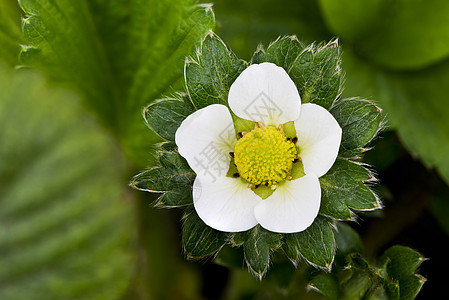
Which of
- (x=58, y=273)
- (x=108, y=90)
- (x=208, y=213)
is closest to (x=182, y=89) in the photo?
(x=108, y=90)

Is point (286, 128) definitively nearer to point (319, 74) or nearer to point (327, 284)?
point (319, 74)

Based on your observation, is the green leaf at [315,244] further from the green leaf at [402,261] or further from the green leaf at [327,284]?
the green leaf at [402,261]

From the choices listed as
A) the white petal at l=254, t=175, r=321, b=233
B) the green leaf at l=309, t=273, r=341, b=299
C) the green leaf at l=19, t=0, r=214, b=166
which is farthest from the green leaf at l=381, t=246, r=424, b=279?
the green leaf at l=19, t=0, r=214, b=166

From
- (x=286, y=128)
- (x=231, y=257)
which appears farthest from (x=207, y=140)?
(x=231, y=257)

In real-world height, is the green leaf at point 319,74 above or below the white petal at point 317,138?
above

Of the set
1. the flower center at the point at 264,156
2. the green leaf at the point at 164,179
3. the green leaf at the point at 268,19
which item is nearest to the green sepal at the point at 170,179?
the green leaf at the point at 164,179

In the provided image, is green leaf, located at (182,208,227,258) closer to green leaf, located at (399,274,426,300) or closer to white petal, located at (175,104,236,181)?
white petal, located at (175,104,236,181)
